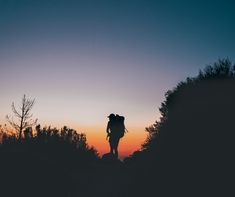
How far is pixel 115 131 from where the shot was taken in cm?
1967

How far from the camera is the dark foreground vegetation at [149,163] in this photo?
1065 cm

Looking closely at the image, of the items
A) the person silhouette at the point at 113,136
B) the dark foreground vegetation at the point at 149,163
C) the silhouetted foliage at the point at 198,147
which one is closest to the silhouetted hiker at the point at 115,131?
the person silhouette at the point at 113,136

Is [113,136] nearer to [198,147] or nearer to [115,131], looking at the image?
[115,131]

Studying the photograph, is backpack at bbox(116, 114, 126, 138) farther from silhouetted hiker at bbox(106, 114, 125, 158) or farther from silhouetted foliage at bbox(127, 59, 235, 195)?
silhouetted foliage at bbox(127, 59, 235, 195)

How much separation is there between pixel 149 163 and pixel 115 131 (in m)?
5.96

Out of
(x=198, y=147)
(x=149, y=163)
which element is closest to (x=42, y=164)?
(x=149, y=163)

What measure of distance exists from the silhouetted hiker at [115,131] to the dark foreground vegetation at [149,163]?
1.87 metres

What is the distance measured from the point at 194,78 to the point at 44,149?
1351 centimetres

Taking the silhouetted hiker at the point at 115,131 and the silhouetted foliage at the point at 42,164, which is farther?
the silhouetted hiker at the point at 115,131

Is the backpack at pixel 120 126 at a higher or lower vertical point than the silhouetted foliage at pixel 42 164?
higher

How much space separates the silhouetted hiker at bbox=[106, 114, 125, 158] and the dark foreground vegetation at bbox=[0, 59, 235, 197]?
73.5 inches

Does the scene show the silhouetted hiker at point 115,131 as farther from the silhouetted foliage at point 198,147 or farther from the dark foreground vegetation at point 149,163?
the silhouetted foliage at point 198,147

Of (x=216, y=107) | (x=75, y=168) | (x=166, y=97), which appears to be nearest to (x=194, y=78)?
(x=166, y=97)

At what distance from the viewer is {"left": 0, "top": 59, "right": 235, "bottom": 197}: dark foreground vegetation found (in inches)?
419
